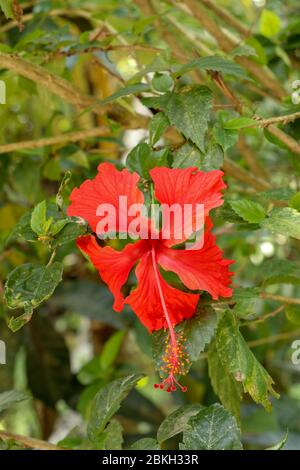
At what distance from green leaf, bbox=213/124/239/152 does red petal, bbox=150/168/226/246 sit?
7 centimetres

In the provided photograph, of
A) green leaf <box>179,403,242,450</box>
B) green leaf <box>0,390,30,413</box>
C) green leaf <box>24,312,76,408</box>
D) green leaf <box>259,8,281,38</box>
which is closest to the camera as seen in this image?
green leaf <box>179,403,242,450</box>

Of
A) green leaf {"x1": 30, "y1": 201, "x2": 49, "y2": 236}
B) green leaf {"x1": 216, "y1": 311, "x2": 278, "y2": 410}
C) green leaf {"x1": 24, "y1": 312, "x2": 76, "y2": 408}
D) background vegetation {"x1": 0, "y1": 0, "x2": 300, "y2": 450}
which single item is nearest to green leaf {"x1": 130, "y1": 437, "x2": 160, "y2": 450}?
background vegetation {"x1": 0, "y1": 0, "x2": 300, "y2": 450}

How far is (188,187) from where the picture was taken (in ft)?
1.86

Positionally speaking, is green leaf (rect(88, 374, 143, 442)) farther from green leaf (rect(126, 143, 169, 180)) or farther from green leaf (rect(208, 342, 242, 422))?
green leaf (rect(126, 143, 169, 180))

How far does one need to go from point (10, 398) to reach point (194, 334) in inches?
7.8

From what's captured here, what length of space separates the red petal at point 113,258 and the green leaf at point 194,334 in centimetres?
5

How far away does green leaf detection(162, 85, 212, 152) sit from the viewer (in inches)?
24.6

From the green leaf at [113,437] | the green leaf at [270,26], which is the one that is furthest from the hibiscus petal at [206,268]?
the green leaf at [270,26]

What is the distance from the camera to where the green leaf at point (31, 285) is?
58cm

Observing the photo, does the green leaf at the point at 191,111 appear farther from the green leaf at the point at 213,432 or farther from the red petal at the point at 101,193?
the green leaf at the point at 213,432

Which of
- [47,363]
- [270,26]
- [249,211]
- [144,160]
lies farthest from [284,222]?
[47,363]

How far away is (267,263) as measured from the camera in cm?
77

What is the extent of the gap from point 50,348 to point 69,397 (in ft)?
0.31

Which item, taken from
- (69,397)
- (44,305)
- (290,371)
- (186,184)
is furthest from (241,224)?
(290,371)
